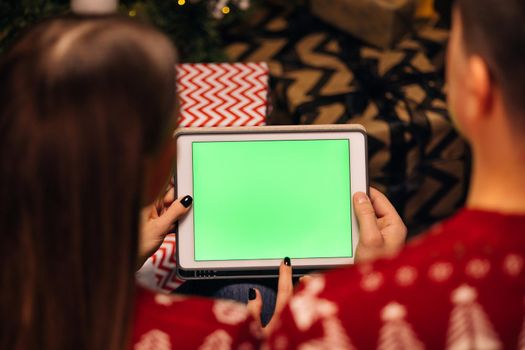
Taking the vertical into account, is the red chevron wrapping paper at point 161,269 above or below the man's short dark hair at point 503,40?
below

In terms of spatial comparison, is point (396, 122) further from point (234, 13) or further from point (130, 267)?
point (130, 267)

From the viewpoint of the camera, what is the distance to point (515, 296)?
564mm

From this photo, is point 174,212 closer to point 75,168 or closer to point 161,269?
point 161,269

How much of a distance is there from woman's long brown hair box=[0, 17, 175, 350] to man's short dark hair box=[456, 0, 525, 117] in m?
0.26

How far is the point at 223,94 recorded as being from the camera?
147 cm

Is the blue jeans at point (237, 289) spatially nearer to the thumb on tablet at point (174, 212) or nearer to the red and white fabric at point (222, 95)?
the red and white fabric at point (222, 95)

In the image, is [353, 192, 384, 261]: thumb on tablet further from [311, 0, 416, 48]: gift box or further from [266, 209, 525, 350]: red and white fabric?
[311, 0, 416, 48]: gift box

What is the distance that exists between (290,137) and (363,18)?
115 cm

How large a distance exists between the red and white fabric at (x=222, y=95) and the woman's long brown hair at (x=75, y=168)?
64 centimetres

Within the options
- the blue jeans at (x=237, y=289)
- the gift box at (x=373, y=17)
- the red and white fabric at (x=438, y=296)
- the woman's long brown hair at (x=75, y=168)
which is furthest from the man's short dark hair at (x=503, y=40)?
the gift box at (x=373, y=17)

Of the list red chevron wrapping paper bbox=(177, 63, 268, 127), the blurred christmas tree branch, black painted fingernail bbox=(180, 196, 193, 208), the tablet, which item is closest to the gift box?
the blurred christmas tree branch

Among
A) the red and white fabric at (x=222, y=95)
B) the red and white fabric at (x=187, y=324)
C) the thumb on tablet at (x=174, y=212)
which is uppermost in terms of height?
the red and white fabric at (x=222, y=95)

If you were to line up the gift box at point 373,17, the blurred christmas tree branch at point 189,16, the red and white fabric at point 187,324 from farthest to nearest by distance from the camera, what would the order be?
the gift box at point 373,17 → the blurred christmas tree branch at point 189,16 → the red and white fabric at point 187,324

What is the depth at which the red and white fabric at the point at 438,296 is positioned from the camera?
1.86ft
